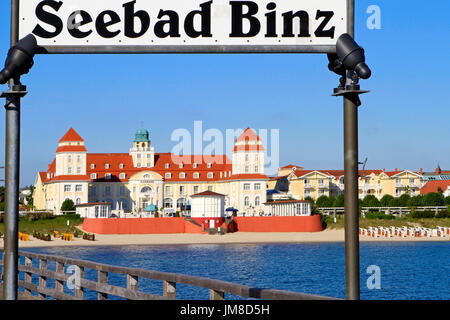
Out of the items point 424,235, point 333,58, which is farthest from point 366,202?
point 333,58

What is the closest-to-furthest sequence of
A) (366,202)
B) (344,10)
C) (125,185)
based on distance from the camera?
(344,10) → (366,202) → (125,185)

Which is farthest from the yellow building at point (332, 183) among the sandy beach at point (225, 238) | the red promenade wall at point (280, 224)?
the sandy beach at point (225, 238)

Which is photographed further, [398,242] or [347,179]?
[398,242]

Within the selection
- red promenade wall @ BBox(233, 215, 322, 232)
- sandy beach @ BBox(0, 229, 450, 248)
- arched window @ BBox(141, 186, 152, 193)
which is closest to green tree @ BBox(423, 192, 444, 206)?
sandy beach @ BBox(0, 229, 450, 248)

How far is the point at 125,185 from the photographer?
392 feet

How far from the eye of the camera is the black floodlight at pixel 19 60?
6719 millimetres

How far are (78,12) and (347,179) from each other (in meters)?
3.26

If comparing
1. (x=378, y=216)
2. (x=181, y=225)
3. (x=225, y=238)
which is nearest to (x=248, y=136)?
(x=181, y=225)

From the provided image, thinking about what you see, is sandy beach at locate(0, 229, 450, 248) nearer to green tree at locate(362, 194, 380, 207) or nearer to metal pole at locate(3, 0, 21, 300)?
green tree at locate(362, 194, 380, 207)

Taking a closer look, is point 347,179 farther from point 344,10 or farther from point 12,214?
point 12,214

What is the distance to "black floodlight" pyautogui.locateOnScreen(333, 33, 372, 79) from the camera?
6348 mm

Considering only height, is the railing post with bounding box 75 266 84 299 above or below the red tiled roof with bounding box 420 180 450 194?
below

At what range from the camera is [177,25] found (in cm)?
719

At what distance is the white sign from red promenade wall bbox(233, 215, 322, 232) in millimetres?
84775
